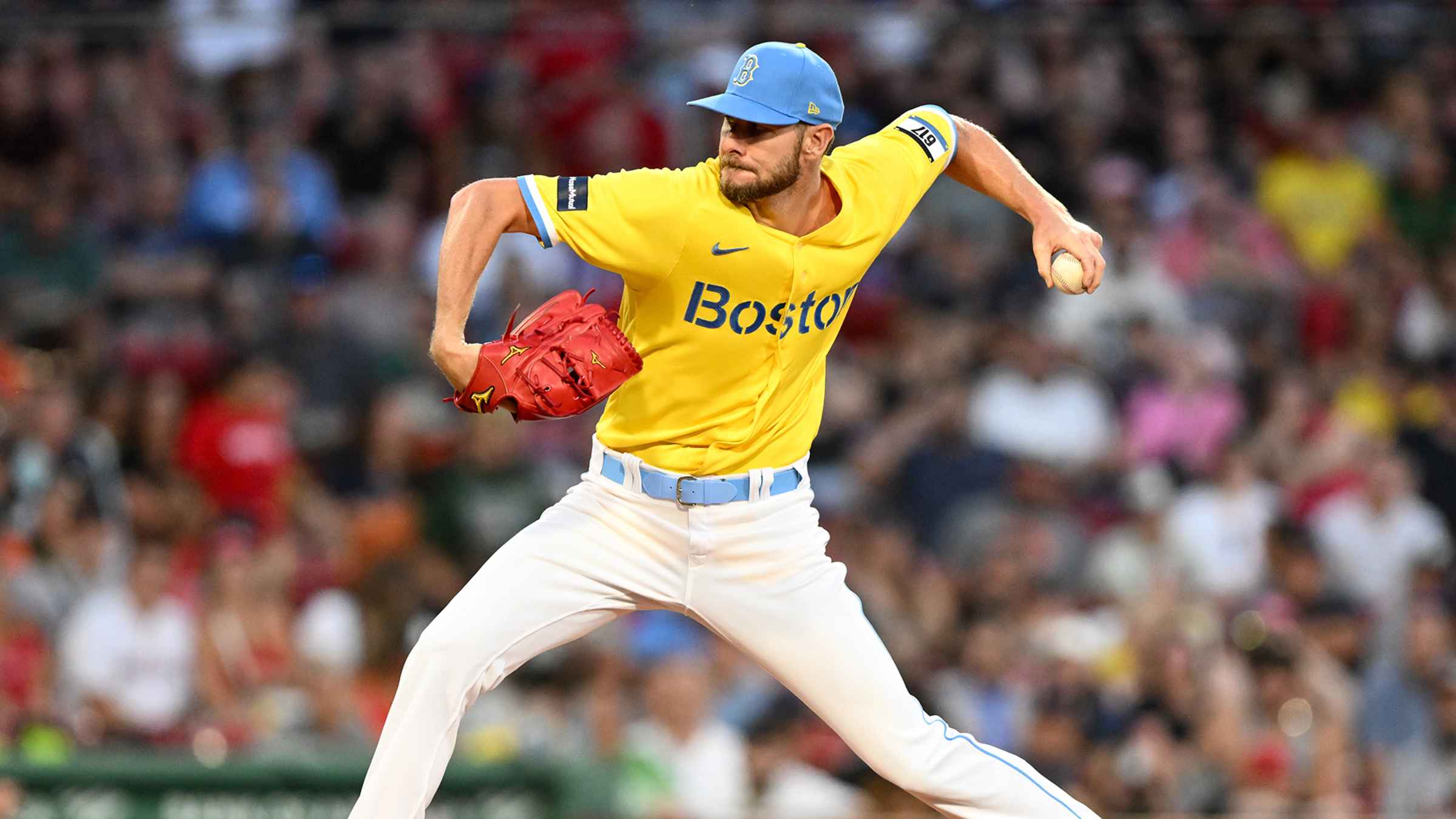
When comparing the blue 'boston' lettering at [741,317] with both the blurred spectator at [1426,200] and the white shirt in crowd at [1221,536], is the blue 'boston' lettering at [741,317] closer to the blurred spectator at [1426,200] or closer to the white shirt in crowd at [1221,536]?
the white shirt in crowd at [1221,536]

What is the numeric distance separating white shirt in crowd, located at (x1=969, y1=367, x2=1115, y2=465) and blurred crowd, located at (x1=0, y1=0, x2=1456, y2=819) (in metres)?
0.02

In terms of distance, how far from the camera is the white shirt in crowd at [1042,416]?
30.9ft

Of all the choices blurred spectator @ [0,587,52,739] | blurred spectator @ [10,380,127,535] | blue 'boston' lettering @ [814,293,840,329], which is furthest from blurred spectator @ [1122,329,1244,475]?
blue 'boston' lettering @ [814,293,840,329]

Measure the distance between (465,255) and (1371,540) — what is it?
651 centimetres

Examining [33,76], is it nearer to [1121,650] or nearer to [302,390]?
[302,390]

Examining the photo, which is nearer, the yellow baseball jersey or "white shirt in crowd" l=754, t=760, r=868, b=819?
the yellow baseball jersey

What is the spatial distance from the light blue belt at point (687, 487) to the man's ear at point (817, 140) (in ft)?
2.47

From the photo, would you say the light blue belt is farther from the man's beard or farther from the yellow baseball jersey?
the man's beard

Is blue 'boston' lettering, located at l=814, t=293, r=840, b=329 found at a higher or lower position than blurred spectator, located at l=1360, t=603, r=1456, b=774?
higher

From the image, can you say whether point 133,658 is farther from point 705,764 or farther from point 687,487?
point 687,487

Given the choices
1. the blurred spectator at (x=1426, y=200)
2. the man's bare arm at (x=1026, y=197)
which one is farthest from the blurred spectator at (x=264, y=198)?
the blurred spectator at (x=1426, y=200)

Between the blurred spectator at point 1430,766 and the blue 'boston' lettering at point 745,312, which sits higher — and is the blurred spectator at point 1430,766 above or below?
below

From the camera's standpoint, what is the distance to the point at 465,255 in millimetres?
3936

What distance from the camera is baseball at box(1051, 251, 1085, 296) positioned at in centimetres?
431
